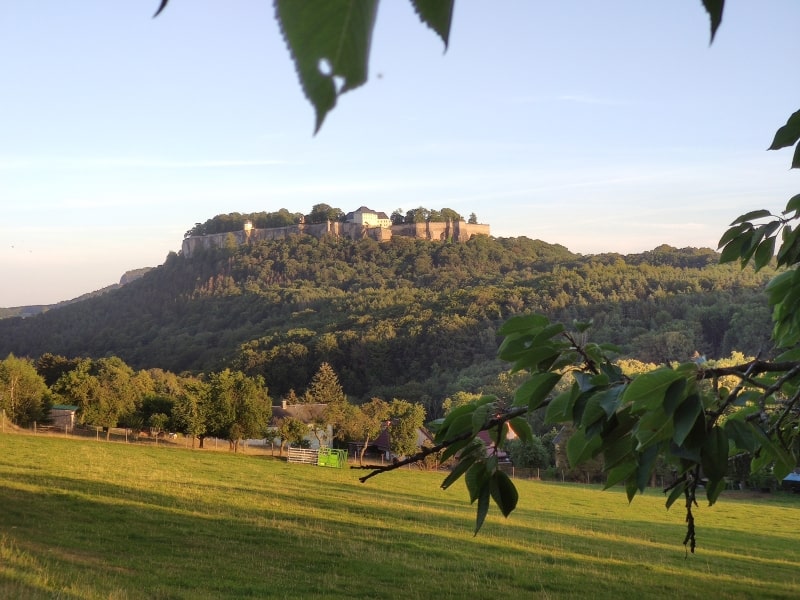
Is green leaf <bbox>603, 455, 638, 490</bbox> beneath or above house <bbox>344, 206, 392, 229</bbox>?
beneath

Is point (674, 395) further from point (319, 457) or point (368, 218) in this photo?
point (368, 218)

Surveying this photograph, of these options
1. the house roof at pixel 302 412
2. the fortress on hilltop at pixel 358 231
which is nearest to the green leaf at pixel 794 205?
the house roof at pixel 302 412

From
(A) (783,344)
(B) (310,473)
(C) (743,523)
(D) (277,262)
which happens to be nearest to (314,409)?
(B) (310,473)

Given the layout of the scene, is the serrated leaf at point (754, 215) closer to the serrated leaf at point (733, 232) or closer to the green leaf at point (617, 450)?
the serrated leaf at point (733, 232)

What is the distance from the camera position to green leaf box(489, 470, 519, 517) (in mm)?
1396

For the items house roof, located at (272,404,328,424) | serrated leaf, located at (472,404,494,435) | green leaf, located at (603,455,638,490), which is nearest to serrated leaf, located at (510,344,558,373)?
serrated leaf, located at (472,404,494,435)

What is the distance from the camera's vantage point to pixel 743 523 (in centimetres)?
2188

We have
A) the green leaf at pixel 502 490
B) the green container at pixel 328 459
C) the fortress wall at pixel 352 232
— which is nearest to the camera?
the green leaf at pixel 502 490

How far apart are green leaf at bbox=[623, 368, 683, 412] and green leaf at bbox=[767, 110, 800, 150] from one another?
623 mm

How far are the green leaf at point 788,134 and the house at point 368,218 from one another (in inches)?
3853

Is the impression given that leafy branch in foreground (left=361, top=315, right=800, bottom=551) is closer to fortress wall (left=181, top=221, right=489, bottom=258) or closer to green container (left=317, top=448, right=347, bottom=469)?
green container (left=317, top=448, right=347, bottom=469)

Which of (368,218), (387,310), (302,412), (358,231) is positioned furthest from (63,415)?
(368,218)

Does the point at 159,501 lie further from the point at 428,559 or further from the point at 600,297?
the point at 600,297

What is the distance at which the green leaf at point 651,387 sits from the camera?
3.26ft
